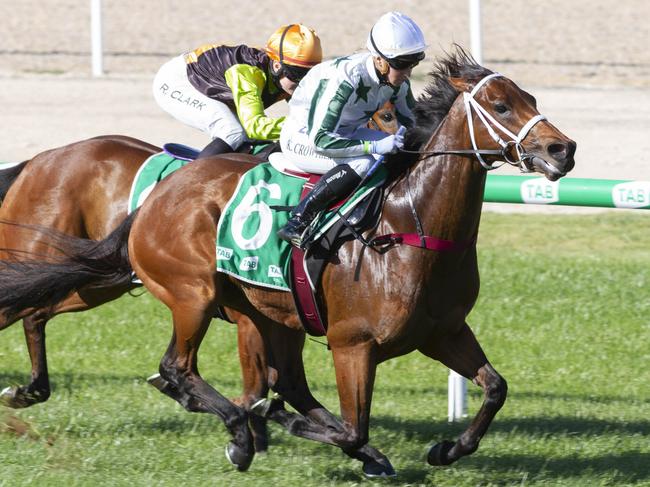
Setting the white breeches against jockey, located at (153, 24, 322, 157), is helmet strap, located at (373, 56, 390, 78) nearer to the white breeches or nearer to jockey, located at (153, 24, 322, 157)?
the white breeches

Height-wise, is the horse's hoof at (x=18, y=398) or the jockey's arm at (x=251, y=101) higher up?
the jockey's arm at (x=251, y=101)

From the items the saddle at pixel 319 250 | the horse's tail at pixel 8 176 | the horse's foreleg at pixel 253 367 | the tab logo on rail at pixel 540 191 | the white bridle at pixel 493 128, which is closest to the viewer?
the white bridle at pixel 493 128

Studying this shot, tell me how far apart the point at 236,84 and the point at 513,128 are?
189cm

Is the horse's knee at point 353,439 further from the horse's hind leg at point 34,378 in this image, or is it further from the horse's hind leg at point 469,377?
the horse's hind leg at point 34,378

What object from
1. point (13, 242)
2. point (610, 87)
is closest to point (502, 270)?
point (13, 242)

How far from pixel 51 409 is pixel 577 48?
43.1 ft

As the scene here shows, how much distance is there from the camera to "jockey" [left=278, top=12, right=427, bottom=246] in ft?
17.1

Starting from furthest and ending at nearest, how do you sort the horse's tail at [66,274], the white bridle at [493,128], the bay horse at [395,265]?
the horse's tail at [66,274], the bay horse at [395,265], the white bridle at [493,128]

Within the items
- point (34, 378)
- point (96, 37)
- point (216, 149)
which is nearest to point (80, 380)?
point (34, 378)

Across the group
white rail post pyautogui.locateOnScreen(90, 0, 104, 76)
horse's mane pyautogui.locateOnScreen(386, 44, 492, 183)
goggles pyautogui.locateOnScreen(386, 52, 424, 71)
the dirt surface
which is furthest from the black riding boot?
white rail post pyautogui.locateOnScreen(90, 0, 104, 76)

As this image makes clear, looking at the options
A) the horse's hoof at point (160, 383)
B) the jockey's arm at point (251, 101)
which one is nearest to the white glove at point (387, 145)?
the jockey's arm at point (251, 101)

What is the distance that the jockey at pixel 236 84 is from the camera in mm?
6285

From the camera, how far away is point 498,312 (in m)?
8.61

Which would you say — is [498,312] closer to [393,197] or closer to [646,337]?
[646,337]
